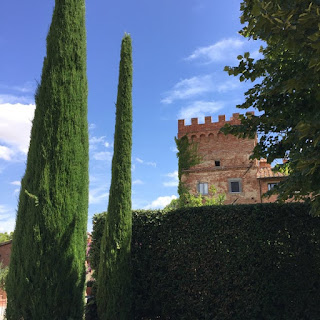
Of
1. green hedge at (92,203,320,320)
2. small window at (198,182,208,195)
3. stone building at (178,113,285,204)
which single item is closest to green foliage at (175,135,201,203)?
stone building at (178,113,285,204)

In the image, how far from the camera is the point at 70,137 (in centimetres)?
682

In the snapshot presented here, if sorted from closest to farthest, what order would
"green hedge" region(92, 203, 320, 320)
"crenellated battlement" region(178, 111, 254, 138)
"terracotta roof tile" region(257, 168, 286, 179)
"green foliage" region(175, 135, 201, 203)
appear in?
"green hedge" region(92, 203, 320, 320)
"terracotta roof tile" region(257, 168, 286, 179)
"green foliage" region(175, 135, 201, 203)
"crenellated battlement" region(178, 111, 254, 138)

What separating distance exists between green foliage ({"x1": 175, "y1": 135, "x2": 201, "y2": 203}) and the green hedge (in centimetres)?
1965

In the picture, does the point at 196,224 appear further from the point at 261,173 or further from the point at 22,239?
the point at 261,173

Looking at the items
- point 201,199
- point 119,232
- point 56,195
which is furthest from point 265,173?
point 56,195

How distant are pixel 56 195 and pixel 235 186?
75.6 feet

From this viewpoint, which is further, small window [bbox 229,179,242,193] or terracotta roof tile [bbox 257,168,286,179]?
small window [bbox 229,179,242,193]

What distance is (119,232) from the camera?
25.2ft

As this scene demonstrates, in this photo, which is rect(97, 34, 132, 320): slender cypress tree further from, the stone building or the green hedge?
the stone building

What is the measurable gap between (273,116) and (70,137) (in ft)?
14.0

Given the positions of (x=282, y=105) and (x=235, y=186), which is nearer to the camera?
(x=282, y=105)

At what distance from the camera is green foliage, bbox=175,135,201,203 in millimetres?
28266

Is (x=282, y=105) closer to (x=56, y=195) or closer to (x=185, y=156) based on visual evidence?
(x=56, y=195)

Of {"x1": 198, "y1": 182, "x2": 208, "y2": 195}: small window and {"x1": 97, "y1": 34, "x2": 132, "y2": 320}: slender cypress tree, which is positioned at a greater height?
{"x1": 198, "y1": 182, "x2": 208, "y2": 195}: small window
